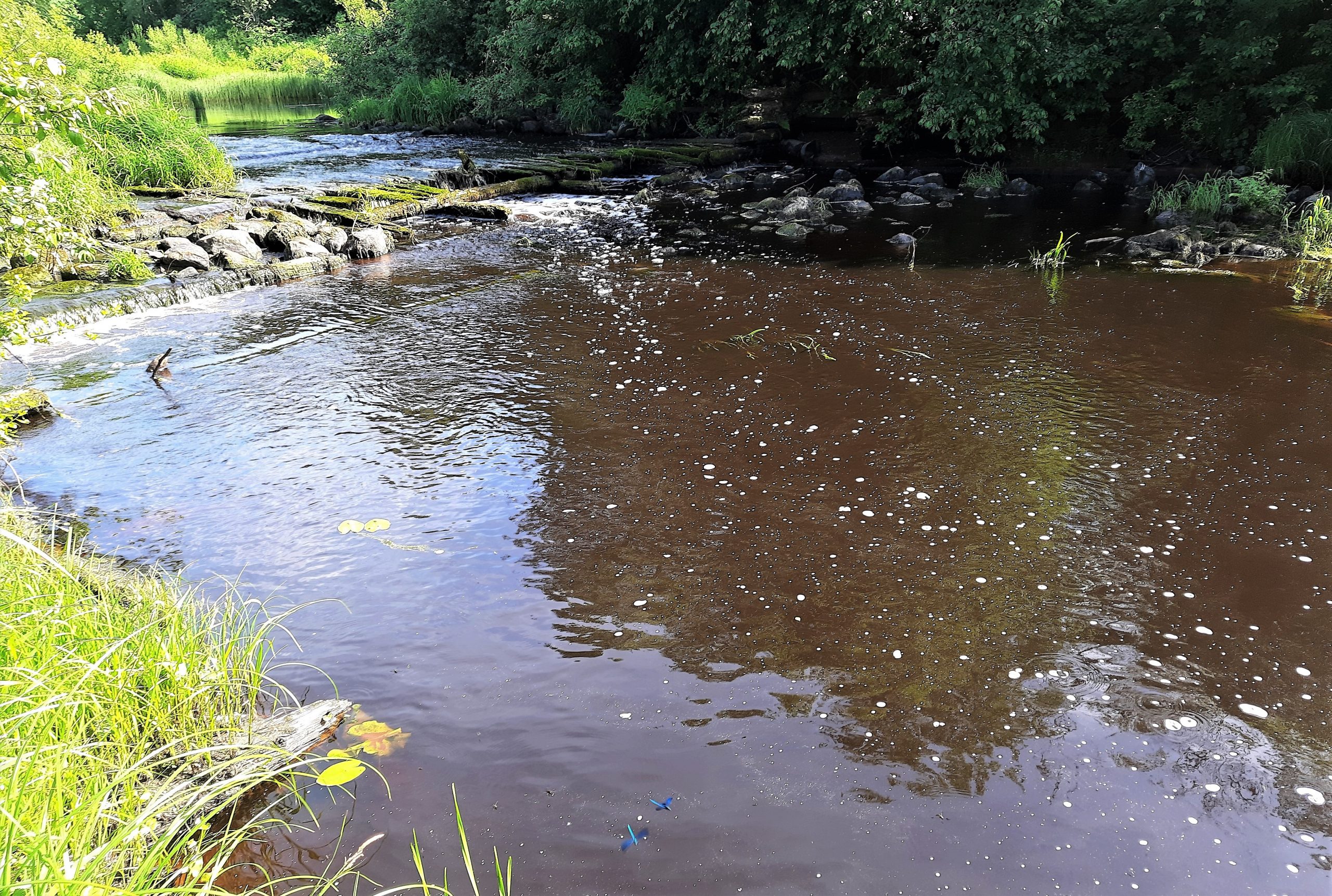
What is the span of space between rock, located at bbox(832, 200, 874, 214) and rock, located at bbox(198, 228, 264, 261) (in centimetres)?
974

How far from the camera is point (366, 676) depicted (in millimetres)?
3771

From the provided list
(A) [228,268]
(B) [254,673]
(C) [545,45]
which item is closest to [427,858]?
(B) [254,673]

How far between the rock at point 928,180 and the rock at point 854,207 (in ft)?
6.90

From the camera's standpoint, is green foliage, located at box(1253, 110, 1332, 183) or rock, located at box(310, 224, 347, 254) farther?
green foliage, located at box(1253, 110, 1332, 183)

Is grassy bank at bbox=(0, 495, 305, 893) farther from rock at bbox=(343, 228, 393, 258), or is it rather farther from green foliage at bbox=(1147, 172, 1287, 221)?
green foliage at bbox=(1147, 172, 1287, 221)

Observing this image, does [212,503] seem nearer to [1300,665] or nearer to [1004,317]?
[1300,665]

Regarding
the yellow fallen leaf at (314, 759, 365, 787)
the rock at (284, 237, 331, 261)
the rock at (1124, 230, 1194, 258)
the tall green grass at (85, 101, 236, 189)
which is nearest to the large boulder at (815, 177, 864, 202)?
the rock at (1124, 230, 1194, 258)

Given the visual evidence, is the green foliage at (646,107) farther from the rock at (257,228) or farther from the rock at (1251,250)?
the rock at (1251,250)

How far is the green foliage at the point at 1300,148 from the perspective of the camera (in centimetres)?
1288

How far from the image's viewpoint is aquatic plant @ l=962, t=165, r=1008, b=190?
16359mm

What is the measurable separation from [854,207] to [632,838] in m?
13.9

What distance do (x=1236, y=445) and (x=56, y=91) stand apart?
281 inches

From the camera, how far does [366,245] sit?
39.7 feet

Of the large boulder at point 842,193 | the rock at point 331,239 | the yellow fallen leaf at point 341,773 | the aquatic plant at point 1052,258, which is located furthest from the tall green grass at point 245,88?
the yellow fallen leaf at point 341,773
